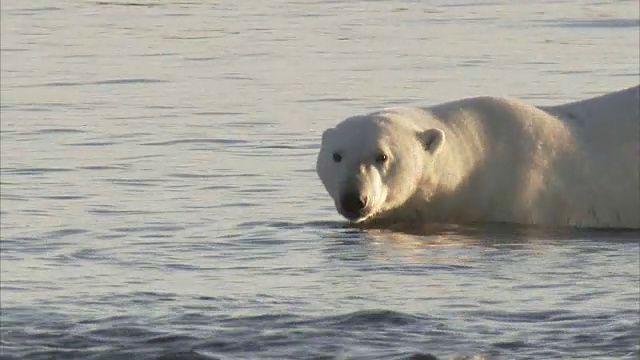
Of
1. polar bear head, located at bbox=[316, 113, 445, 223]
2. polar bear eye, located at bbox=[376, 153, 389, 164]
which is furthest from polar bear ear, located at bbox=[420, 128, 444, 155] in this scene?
Result: polar bear eye, located at bbox=[376, 153, 389, 164]

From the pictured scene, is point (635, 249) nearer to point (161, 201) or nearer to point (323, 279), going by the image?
point (323, 279)

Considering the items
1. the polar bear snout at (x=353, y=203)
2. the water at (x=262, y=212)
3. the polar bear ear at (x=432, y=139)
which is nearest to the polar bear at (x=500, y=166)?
the polar bear ear at (x=432, y=139)

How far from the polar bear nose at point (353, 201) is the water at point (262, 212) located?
18 centimetres

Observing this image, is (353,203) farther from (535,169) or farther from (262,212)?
(535,169)

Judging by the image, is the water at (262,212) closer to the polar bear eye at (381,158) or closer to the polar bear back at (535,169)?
the polar bear back at (535,169)

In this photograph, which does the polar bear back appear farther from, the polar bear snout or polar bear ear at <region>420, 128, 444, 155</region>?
the polar bear snout

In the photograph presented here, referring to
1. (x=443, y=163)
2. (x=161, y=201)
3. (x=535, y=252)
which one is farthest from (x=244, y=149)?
(x=535, y=252)

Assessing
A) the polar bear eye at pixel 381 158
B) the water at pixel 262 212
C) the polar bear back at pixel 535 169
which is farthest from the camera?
the polar bear back at pixel 535 169

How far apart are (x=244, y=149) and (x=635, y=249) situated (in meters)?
4.07

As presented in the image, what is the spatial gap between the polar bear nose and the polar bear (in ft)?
0.67

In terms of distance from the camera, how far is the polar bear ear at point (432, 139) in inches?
415

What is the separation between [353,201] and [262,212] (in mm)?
929

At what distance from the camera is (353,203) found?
33.7ft

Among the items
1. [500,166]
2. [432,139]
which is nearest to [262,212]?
[432,139]
